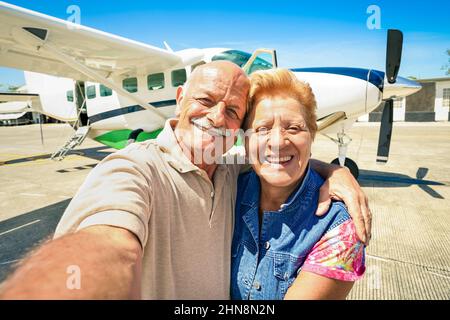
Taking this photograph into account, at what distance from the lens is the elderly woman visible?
40.5 inches

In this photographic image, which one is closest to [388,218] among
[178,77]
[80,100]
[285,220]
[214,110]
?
[285,220]

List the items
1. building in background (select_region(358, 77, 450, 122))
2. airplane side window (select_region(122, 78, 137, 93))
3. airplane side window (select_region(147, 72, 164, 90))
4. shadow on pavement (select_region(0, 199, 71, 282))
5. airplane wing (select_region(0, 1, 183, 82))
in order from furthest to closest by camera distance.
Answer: building in background (select_region(358, 77, 450, 122)) < airplane side window (select_region(122, 78, 137, 93)) < airplane side window (select_region(147, 72, 164, 90)) < airplane wing (select_region(0, 1, 183, 82)) < shadow on pavement (select_region(0, 199, 71, 282))

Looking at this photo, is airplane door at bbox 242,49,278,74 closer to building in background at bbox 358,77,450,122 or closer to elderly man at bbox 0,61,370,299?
elderly man at bbox 0,61,370,299

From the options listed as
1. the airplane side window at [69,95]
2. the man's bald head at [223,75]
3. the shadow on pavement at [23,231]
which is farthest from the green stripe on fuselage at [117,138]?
the man's bald head at [223,75]

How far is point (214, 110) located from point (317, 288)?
3.05 ft

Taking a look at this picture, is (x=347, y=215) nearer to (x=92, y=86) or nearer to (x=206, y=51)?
(x=206, y=51)

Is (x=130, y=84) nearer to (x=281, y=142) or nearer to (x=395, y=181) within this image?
(x=281, y=142)

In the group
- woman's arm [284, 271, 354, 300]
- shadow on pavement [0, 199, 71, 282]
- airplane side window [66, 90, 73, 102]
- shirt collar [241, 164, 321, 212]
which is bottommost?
shadow on pavement [0, 199, 71, 282]

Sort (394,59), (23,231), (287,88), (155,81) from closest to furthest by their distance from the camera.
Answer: (287,88) < (23,231) < (394,59) < (155,81)

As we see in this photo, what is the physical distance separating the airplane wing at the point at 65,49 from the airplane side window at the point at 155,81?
152mm

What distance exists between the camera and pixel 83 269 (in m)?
0.60

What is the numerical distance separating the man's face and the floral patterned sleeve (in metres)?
0.66

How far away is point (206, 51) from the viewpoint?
246 inches

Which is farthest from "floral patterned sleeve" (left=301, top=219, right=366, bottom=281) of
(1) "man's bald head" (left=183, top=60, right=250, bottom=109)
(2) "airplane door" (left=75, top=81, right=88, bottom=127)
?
(2) "airplane door" (left=75, top=81, right=88, bottom=127)
